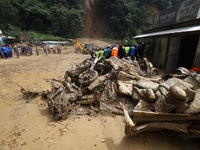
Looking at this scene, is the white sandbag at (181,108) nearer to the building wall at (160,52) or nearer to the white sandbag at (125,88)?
the white sandbag at (125,88)

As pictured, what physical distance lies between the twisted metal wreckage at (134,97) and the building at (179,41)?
2.42m

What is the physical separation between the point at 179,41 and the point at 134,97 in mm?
5710

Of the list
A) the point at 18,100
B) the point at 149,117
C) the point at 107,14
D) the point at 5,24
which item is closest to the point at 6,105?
the point at 18,100

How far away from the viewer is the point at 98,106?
3.76 meters

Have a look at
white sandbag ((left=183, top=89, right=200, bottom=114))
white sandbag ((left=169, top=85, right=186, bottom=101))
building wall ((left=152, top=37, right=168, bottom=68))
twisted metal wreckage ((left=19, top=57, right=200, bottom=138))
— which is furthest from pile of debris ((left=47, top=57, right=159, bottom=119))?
building wall ((left=152, top=37, right=168, bottom=68))

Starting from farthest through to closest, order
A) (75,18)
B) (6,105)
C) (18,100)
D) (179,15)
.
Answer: (75,18) < (179,15) < (18,100) < (6,105)

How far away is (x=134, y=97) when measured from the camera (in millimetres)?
3363

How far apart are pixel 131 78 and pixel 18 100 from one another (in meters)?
4.88

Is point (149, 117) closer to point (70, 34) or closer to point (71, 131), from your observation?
point (71, 131)

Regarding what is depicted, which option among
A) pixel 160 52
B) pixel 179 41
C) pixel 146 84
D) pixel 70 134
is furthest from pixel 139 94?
pixel 160 52

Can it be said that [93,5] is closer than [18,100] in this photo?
No

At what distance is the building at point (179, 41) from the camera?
5.93 meters

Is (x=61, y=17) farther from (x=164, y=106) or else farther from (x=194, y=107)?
(x=194, y=107)

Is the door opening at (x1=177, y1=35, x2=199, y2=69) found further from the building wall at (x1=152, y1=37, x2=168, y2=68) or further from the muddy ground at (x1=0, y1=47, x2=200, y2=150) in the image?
the muddy ground at (x1=0, y1=47, x2=200, y2=150)
